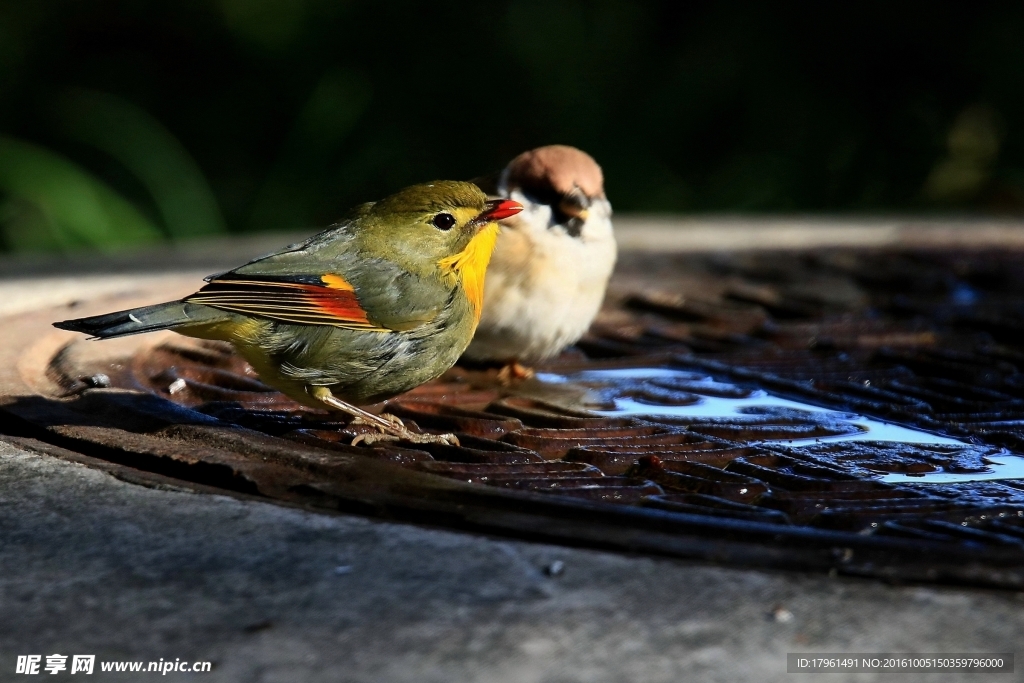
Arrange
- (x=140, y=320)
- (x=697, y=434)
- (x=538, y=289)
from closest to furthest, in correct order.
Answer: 1. (x=140, y=320)
2. (x=697, y=434)
3. (x=538, y=289)

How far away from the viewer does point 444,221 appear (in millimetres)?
2895

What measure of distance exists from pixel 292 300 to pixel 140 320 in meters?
0.33

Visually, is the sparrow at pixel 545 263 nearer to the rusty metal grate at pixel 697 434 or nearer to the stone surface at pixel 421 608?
the rusty metal grate at pixel 697 434

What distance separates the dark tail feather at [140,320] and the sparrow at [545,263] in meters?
1.00

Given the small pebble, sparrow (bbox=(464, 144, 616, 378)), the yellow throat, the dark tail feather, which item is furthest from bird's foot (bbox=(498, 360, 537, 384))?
the small pebble

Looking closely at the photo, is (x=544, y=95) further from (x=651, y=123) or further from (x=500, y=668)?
(x=500, y=668)

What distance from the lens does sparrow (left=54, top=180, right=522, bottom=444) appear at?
2.59 metres

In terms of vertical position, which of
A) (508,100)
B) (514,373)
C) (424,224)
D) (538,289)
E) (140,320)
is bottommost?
(514,373)

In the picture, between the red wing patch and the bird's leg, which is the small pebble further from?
the red wing patch

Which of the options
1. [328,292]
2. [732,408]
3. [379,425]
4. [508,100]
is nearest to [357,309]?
[328,292]

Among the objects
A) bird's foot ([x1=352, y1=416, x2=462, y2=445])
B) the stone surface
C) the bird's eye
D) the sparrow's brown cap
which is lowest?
the stone surface

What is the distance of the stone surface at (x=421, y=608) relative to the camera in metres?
1.56

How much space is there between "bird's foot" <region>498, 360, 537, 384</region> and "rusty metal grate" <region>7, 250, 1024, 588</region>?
0.24 ft

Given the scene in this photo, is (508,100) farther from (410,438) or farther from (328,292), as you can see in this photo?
(410,438)
